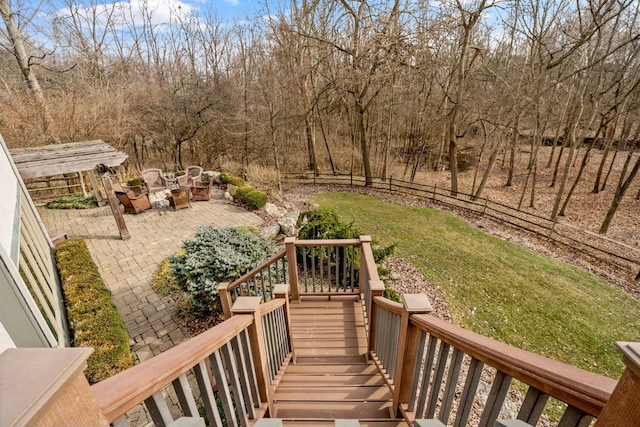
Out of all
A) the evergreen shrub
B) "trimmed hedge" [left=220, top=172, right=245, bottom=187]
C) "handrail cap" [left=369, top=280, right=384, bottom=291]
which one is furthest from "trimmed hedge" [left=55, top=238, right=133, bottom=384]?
"trimmed hedge" [left=220, top=172, right=245, bottom=187]

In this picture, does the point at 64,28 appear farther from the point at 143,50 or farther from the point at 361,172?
the point at 361,172

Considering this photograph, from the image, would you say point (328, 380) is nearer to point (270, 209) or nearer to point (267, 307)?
point (267, 307)

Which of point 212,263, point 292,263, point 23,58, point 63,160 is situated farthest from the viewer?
point 23,58

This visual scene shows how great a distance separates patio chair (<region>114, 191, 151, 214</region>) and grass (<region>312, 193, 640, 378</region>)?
24.8ft

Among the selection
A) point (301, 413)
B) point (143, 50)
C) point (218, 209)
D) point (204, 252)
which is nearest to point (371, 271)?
point (301, 413)

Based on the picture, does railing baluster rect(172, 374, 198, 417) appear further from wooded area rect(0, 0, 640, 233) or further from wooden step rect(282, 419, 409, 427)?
wooded area rect(0, 0, 640, 233)

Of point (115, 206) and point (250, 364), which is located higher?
point (250, 364)

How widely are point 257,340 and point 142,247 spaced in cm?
668

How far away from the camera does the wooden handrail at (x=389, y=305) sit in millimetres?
2219

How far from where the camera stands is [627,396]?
767 millimetres

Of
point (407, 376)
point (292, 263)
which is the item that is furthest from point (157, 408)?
point (292, 263)

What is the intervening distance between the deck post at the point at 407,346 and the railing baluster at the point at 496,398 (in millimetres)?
651

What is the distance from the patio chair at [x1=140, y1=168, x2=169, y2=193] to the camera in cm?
1046

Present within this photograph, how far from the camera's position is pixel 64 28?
1491 centimetres
